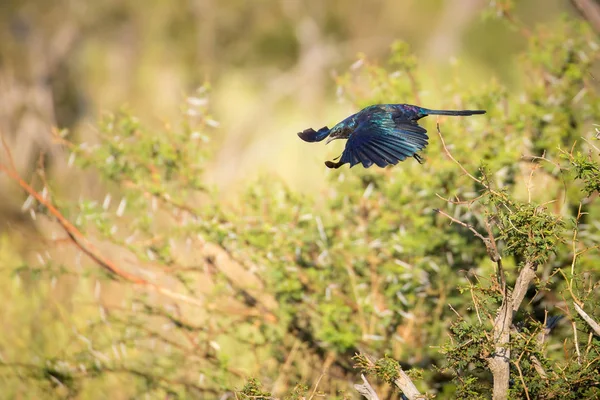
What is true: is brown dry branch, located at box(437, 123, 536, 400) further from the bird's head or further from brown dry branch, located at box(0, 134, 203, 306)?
brown dry branch, located at box(0, 134, 203, 306)

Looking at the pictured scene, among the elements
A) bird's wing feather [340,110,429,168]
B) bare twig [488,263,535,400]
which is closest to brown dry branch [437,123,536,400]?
A: bare twig [488,263,535,400]

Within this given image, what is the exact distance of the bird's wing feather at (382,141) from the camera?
290 centimetres

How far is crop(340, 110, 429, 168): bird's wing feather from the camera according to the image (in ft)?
9.51

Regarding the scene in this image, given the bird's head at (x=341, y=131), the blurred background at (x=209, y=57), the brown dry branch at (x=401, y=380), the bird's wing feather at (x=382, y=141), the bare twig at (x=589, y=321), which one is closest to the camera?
the bare twig at (x=589, y=321)

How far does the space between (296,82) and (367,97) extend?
37.1ft

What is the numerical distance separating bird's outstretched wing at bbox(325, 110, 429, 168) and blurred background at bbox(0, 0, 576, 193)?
31.4 feet

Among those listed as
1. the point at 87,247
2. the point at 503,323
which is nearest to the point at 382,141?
the point at 503,323

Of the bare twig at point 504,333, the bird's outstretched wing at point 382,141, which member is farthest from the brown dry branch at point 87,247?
the bare twig at point 504,333

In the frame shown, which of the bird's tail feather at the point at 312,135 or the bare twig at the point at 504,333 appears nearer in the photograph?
the bare twig at the point at 504,333

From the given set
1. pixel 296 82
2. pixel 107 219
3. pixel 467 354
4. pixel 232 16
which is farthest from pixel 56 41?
pixel 467 354

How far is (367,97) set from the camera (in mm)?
4773

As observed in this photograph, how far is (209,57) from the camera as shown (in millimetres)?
15172

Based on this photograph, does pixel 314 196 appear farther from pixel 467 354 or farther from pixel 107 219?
pixel 467 354

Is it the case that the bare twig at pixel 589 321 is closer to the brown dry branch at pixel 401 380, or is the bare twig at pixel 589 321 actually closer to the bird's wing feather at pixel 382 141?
the brown dry branch at pixel 401 380
